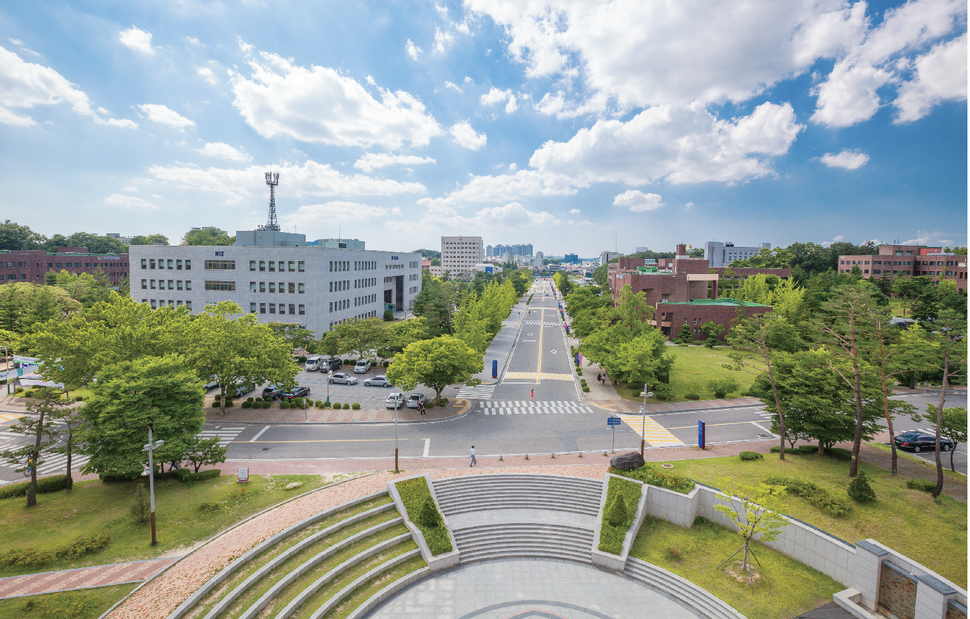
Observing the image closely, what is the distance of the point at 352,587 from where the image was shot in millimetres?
20328

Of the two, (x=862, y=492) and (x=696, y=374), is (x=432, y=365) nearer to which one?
(x=862, y=492)

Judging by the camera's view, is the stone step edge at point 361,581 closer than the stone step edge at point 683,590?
Yes

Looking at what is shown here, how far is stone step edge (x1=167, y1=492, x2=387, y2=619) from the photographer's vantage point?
58.2 feet

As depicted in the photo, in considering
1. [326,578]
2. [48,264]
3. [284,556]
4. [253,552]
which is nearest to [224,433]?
[253,552]

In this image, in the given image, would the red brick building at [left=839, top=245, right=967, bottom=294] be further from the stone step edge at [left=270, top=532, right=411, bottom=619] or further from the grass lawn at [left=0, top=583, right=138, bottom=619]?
the grass lawn at [left=0, top=583, right=138, bottom=619]

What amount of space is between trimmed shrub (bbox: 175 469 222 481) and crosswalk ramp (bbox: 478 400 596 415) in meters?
Result: 21.6

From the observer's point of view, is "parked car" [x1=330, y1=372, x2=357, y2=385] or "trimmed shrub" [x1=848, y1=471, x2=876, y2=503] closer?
"trimmed shrub" [x1=848, y1=471, x2=876, y2=503]

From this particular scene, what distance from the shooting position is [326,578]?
20484 millimetres

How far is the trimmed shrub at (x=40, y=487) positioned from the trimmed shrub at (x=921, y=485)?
158ft

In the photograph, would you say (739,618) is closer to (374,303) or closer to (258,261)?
(258,261)

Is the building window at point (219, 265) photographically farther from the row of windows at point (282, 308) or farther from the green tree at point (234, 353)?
the green tree at point (234, 353)

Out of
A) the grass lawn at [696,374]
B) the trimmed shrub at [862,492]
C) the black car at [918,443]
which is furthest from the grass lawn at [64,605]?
→ the black car at [918,443]

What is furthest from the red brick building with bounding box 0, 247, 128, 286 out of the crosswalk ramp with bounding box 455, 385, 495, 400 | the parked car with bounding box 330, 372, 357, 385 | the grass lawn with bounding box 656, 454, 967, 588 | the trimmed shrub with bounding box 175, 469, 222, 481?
the grass lawn with bounding box 656, 454, 967, 588

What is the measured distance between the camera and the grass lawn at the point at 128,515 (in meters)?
21.2
